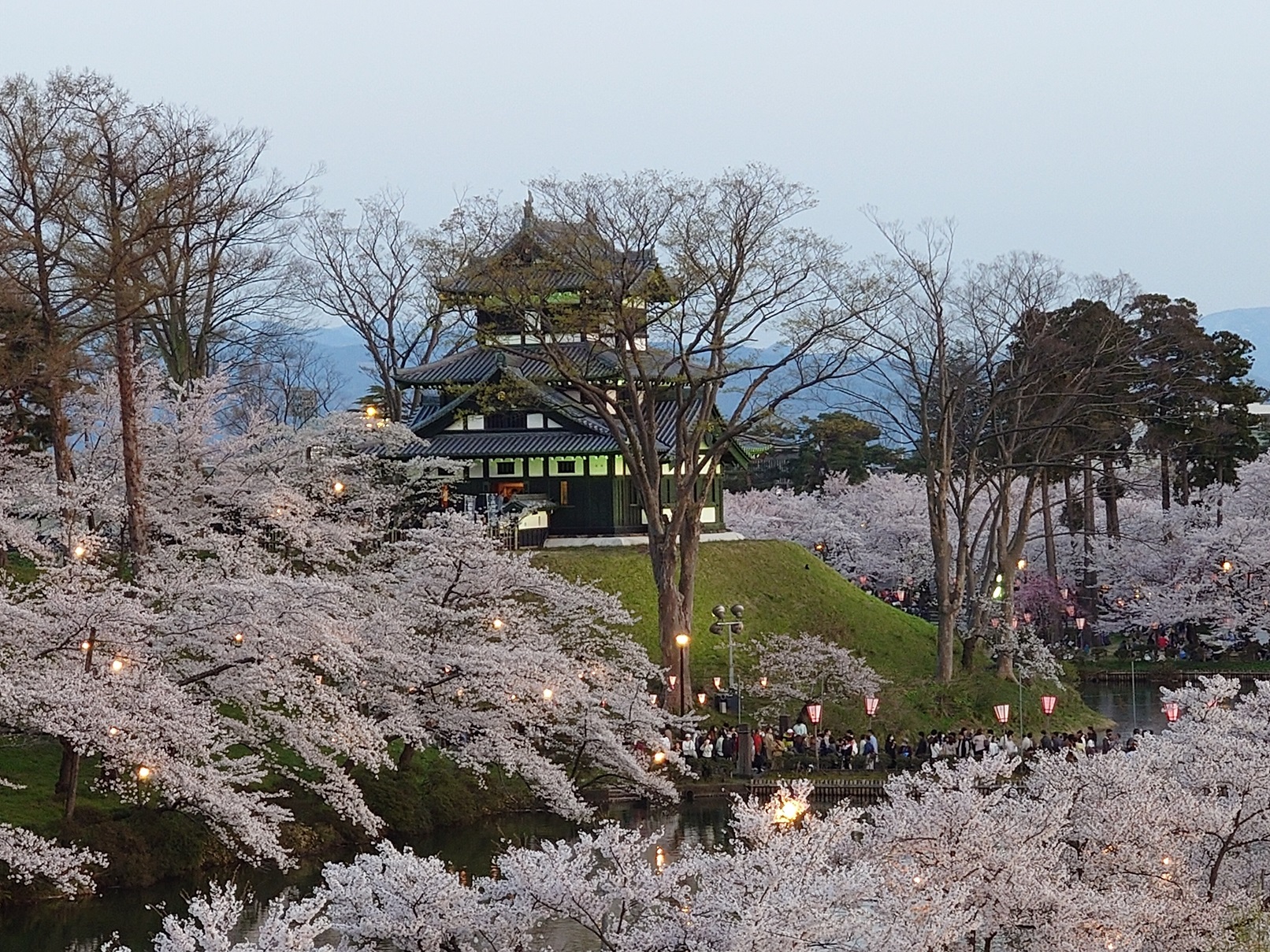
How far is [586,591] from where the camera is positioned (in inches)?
1361

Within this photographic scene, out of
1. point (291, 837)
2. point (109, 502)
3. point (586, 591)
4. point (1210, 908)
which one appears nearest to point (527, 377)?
point (586, 591)

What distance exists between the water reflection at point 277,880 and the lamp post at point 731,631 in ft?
19.2

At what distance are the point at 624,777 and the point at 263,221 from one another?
1340 cm

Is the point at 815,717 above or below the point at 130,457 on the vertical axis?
below

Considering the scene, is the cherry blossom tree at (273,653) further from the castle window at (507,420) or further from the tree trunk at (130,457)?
the castle window at (507,420)

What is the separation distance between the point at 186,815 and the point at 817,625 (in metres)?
21.9

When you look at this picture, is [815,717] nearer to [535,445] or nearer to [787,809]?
[535,445]

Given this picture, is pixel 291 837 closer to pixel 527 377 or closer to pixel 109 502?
pixel 109 502

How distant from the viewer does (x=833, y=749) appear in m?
33.9

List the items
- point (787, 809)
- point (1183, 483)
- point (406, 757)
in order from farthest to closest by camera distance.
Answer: point (1183, 483)
point (406, 757)
point (787, 809)

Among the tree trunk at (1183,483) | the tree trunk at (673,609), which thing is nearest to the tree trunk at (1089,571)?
the tree trunk at (1183,483)

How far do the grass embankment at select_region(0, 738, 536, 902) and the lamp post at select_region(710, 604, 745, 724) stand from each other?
7.53 meters

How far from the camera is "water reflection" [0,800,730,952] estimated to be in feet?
66.8

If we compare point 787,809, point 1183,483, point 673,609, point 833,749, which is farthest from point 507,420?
point 787,809
